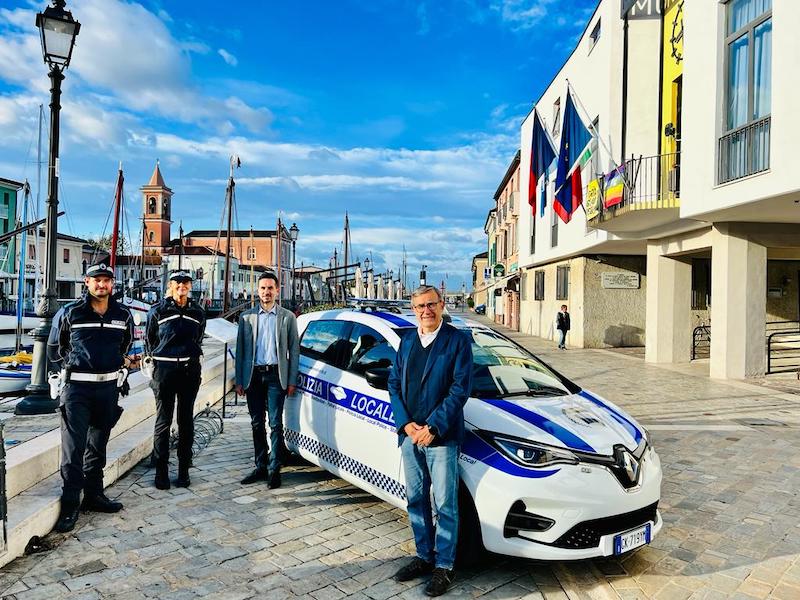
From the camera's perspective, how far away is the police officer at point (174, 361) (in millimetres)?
5414

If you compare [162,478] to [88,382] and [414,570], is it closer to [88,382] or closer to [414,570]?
[88,382]

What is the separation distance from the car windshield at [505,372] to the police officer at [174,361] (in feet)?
8.59

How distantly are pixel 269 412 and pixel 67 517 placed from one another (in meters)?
1.83

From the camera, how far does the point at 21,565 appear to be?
3922mm

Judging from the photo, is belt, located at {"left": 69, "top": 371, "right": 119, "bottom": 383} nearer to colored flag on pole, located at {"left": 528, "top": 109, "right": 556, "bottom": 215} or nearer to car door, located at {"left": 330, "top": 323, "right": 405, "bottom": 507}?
car door, located at {"left": 330, "top": 323, "right": 405, "bottom": 507}

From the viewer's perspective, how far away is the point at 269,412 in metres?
5.70

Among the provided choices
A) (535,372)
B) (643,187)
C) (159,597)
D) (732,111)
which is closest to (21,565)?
(159,597)

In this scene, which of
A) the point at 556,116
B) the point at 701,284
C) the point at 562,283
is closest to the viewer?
the point at 701,284

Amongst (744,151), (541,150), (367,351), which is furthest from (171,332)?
(541,150)

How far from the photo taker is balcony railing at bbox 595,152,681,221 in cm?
1472

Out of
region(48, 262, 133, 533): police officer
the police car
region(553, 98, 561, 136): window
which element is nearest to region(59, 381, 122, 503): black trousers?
region(48, 262, 133, 533): police officer

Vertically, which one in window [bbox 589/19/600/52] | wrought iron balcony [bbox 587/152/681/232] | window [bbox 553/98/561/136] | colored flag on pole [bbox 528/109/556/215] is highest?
window [bbox 589/19/600/52]

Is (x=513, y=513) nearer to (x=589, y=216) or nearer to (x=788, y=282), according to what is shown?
(x=589, y=216)

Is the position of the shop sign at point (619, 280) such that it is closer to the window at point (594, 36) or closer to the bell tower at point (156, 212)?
the window at point (594, 36)
